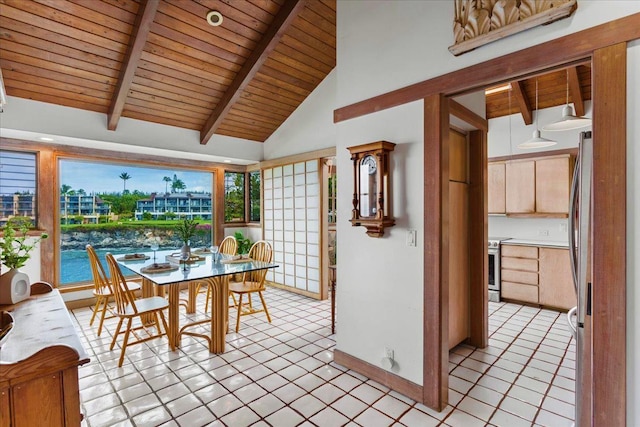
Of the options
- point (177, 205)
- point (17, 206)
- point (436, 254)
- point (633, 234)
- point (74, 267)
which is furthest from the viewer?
point (177, 205)

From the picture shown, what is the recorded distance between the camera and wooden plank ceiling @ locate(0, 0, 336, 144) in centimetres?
316

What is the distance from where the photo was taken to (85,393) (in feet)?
7.97

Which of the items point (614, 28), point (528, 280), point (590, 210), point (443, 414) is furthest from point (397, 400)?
point (528, 280)

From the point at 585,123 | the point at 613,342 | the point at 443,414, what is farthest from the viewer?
the point at 585,123

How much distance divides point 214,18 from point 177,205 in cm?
331

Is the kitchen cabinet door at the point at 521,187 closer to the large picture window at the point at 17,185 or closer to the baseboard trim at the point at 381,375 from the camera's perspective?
the baseboard trim at the point at 381,375

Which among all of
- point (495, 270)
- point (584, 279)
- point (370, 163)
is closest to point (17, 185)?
point (370, 163)

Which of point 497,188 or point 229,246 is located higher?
point 497,188

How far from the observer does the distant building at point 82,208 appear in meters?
4.63

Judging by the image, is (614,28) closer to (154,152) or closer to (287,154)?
(287,154)

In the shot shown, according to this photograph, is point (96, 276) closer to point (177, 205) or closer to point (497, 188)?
point (177, 205)

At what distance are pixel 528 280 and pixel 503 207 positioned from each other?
3.80ft

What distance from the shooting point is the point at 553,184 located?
462 cm

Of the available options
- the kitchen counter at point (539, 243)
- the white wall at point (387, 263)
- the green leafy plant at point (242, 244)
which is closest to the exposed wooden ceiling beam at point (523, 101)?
the kitchen counter at point (539, 243)
